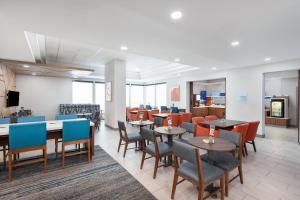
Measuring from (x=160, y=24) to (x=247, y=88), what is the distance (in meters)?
5.13

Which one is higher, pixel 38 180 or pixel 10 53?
pixel 10 53

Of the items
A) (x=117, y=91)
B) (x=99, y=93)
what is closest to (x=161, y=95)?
(x=99, y=93)

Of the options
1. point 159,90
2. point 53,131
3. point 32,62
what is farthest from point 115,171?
point 159,90

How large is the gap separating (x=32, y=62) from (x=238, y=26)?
20.0 ft

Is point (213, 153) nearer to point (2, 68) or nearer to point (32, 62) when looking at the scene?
point (32, 62)

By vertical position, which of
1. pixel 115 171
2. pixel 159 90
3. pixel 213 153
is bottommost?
pixel 115 171

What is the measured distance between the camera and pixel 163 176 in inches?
110

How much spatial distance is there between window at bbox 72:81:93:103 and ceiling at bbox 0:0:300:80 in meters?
5.56

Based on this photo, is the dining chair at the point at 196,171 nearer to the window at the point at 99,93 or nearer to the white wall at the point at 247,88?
the white wall at the point at 247,88

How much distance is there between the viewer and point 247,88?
6.05 m

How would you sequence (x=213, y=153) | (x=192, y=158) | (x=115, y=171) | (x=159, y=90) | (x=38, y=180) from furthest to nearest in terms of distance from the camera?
(x=159, y=90)
(x=115, y=171)
(x=38, y=180)
(x=213, y=153)
(x=192, y=158)

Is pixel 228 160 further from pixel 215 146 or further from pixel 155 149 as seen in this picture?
pixel 155 149

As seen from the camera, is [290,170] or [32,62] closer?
[290,170]

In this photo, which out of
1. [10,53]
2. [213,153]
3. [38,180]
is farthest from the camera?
[10,53]
